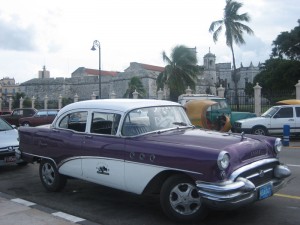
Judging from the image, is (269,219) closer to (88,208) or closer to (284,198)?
(284,198)

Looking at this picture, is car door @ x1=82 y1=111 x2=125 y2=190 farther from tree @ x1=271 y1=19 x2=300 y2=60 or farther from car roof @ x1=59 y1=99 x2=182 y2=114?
tree @ x1=271 y1=19 x2=300 y2=60

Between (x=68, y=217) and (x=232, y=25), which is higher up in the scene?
(x=232, y=25)

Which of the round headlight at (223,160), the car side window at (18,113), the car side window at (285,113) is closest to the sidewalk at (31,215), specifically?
the round headlight at (223,160)

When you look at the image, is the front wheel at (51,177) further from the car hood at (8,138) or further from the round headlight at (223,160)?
the round headlight at (223,160)

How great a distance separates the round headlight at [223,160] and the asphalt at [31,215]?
2.02 m

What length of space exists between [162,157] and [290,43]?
63495 millimetres

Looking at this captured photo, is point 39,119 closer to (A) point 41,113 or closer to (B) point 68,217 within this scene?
(A) point 41,113

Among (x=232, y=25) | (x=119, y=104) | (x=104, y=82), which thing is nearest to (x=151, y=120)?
(x=119, y=104)

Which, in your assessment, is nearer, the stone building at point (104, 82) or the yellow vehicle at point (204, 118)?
the yellow vehicle at point (204, 118)

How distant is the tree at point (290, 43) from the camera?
6235 centimetres

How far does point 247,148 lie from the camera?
5449 millimetres

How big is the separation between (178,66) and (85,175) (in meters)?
38.6

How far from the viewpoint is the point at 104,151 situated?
6207 mm

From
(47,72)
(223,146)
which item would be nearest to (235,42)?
(223,146)
